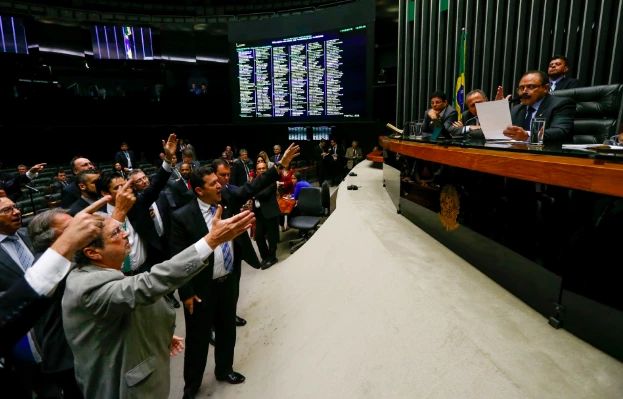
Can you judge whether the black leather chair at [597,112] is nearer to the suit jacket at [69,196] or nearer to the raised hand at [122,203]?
the raised hand at [122,203]

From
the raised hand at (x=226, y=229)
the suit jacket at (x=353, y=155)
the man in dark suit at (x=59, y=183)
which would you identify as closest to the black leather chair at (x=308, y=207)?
the raised hand at (x=226, y=229)

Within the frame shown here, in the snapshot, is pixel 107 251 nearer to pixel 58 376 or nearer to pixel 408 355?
pixel 58 376

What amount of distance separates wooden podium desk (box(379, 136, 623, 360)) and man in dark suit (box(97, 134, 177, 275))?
2176 millimetres

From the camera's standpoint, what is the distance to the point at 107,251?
4.30 ft

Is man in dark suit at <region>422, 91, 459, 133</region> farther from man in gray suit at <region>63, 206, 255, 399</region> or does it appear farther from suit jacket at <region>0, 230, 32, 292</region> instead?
suit jacket at <region>0, 230, 32, 292</region>

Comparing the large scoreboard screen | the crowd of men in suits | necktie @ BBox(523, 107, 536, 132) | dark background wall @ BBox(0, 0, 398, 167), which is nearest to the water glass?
necktie @ BBox(523, 107, 536, 132)

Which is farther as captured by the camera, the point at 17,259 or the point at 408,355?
the point at 17,259

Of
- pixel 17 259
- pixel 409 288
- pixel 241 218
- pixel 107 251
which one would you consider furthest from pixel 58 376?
pixel 409 288

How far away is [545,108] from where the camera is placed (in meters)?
2.37

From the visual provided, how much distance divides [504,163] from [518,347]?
32.8 inches

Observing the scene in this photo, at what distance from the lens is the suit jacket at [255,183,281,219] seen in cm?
447

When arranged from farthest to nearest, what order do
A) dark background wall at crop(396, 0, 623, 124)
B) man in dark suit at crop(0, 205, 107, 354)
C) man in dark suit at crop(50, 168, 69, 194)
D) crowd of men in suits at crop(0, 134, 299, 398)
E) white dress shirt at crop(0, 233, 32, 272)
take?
man in dark suit at crop(50, 168, 69, 194) → dark background wall at crop(396, 0, 623, 124) → white dress shirt at crop(0, 233, 32, 272) → crowd of men in suits at crop(0, 134, 299, 398) → man in dark suit at crop(0, 205, 107, 354)

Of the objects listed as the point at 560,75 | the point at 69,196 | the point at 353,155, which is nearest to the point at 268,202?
the point at 69,196

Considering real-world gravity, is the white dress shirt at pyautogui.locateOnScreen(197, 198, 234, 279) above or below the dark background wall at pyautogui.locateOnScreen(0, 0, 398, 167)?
below
